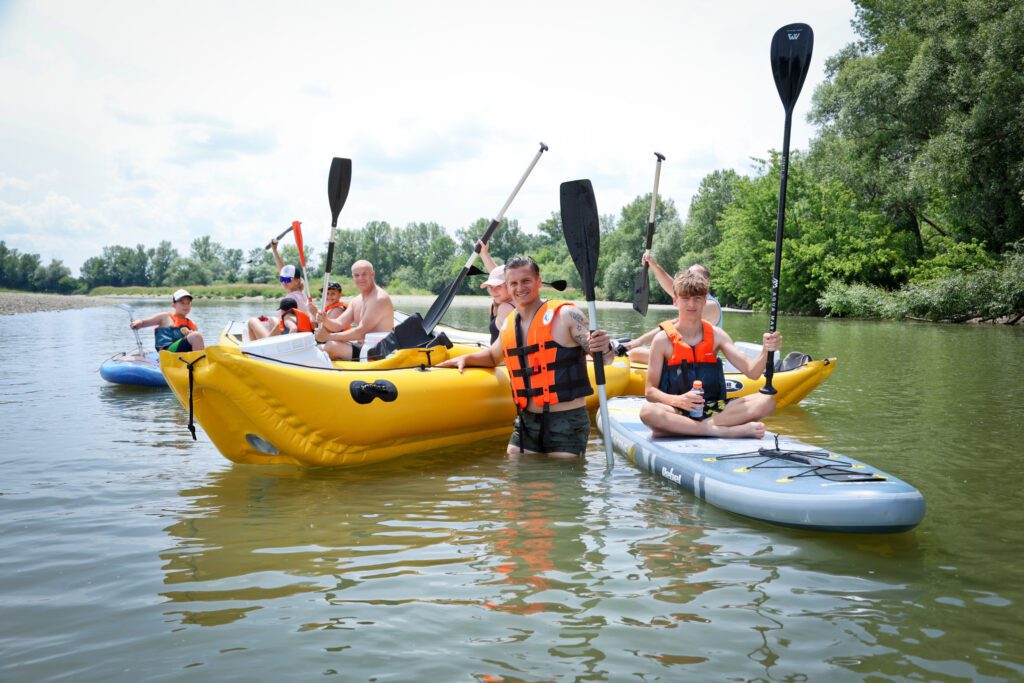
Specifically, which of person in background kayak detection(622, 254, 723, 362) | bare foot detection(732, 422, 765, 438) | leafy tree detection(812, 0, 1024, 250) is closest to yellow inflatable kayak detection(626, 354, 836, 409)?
person in background kayak detection(622, 254, 723, 362)

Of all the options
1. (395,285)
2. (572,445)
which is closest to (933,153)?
(572,445)

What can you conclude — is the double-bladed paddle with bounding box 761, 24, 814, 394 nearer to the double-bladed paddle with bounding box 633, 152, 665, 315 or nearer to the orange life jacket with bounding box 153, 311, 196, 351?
the double-bladed paddle with bounding box 633, 152, 665, 315

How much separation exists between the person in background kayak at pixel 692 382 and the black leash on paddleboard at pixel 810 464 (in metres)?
0.29

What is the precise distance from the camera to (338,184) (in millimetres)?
7387

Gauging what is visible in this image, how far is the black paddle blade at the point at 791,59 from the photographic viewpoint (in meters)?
4.94

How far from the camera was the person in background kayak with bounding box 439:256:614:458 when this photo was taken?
4.65m

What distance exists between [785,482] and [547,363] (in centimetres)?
159

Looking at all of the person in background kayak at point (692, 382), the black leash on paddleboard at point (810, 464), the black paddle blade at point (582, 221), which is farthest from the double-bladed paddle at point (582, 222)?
the black leash on paddleboard at point (810, 464)

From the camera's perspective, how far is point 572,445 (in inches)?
191

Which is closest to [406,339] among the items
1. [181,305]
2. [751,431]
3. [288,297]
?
[288,297]

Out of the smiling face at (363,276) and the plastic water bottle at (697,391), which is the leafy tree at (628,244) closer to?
the smiling face at (363,276)

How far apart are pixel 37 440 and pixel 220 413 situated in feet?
7.15

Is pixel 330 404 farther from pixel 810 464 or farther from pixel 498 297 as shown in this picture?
pixel 810 464

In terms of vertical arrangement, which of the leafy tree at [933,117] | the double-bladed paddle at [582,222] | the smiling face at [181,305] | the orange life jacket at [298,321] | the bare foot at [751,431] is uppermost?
the leafy tree at [933,117]
